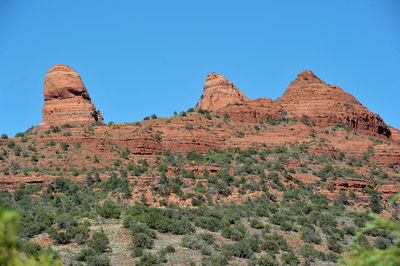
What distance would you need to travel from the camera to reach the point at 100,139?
53.4 meters

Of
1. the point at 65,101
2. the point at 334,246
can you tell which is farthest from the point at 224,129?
the point at 334,246

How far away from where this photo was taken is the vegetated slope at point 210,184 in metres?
30.1

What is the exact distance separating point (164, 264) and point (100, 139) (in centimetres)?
2957

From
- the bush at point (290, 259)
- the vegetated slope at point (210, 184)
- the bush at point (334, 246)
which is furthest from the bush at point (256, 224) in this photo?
the bush at point (290, 259)

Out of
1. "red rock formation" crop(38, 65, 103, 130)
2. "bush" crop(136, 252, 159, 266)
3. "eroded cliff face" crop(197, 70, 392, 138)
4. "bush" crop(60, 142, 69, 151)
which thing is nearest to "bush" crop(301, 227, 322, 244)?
"bush" crop(136, 252, 159, 266)

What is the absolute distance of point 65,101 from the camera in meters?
67.8

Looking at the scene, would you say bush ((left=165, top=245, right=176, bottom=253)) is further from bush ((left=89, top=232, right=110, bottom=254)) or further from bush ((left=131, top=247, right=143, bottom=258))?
bush ((left=89, top=232, right=110, bottom=254))

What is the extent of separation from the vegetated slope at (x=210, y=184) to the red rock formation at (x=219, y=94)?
9.52 meters

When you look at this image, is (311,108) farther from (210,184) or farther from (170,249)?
(170,249)

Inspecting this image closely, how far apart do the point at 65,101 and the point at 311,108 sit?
37.0 metres

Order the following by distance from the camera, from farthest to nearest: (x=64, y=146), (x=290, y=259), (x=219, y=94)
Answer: (x=219, y=94), (x=64, y=146), (x=290, y=259)

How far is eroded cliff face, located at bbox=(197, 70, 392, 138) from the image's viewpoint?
71062 millimetres

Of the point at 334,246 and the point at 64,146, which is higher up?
the point at 64,146

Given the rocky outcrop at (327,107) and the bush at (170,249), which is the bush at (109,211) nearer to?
the bush at (170,249)
